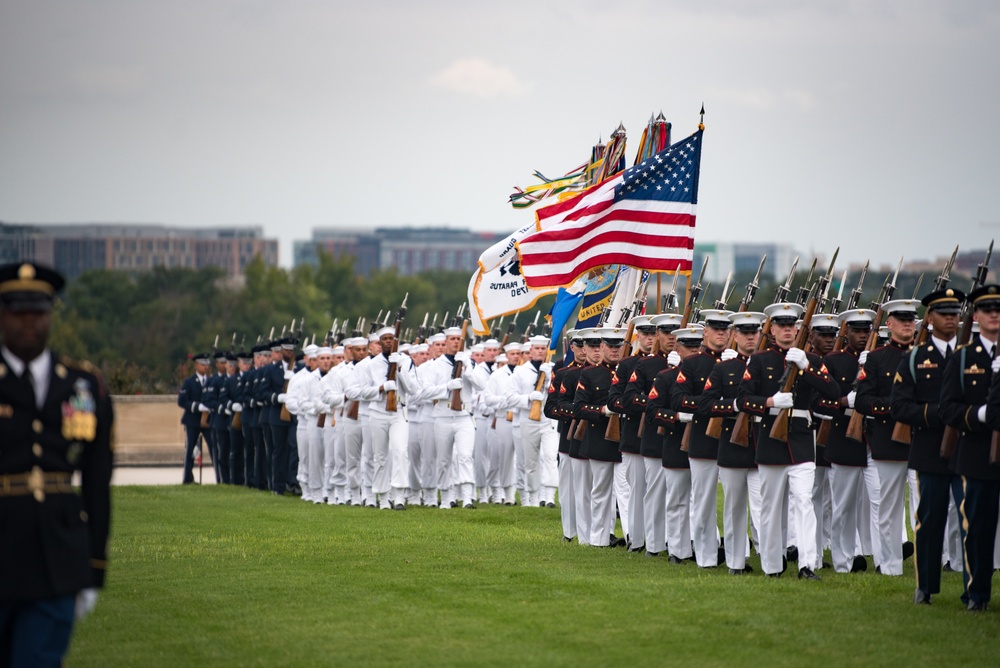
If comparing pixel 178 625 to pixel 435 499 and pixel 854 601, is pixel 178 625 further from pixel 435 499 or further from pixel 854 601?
pixel 435 499

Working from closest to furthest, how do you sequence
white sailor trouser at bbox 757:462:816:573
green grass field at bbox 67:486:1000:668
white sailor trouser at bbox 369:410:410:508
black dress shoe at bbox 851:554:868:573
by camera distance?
green grass field at bbox 67:486:1000:668 → white sailor trouser at bbox 757:462:816:573 → black dress shoe at bbox 851:554:868:573 → white sailor trouser at bbox 369:410:410:508

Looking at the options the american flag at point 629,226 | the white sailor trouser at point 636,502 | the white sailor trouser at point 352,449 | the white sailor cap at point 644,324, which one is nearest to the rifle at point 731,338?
the white sailor cap at point 644,324

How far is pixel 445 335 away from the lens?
23.9 m

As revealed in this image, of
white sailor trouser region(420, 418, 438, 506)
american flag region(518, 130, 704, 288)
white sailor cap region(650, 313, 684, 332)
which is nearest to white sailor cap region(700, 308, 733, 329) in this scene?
white sailor cap region(650, 313, 684, 332)

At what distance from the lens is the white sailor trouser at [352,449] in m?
23.2

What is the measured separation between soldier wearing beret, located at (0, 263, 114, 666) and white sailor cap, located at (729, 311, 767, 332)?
7238mm

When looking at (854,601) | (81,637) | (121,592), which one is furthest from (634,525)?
(81,637)

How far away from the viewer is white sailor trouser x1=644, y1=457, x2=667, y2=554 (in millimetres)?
14641

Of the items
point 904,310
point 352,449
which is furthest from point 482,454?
point 904,310

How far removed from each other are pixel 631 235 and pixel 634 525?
3667 mm

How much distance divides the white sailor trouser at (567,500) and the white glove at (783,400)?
4634 millimetres

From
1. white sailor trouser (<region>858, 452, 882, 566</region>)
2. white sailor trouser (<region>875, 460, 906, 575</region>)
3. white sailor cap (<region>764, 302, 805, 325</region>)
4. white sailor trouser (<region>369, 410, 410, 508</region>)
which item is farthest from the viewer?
white sailor trouser (<region>369, 410, 410, 508</region>)

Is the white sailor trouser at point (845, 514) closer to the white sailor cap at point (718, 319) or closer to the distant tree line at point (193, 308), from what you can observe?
the white sailor cap at point (718, 319)

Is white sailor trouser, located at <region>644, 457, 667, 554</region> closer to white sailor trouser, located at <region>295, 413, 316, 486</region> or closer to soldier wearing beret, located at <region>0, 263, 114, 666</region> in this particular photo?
soldier wearing beret, located at <region>0, 263, 114, 666</region>
